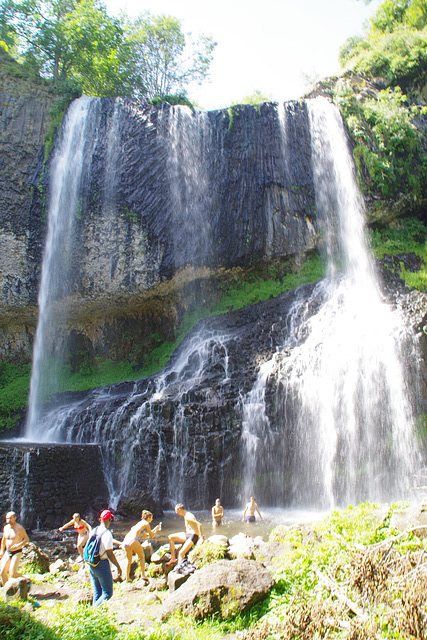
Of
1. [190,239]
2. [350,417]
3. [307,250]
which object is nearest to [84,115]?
[190,239]

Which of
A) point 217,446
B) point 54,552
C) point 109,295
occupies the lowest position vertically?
point 54,552

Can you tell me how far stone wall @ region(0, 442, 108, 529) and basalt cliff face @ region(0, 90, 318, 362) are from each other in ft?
29.1

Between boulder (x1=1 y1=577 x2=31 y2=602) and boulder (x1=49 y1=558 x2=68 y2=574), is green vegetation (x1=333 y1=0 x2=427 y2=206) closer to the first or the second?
boulder (x1=49 y1=558 x2=68 y2=574)

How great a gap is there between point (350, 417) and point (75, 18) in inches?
959

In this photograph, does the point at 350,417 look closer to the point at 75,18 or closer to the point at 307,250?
the point at 307,250

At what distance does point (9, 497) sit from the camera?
35.1 ft

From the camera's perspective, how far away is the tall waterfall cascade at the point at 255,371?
38.6 ft

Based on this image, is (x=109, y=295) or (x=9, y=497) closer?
(x=9, y=497)

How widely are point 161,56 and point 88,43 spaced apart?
6.92 metres

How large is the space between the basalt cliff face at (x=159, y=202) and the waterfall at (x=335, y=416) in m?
6.13

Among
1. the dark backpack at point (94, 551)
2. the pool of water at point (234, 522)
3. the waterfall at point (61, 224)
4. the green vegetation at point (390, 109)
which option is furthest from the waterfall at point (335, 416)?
the waterfall at point (61, 224)

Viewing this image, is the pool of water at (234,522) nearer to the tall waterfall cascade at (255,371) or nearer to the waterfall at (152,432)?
the tall waterfall cascade at (255,371)

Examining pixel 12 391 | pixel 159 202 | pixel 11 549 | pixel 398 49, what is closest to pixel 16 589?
pixel 11 549

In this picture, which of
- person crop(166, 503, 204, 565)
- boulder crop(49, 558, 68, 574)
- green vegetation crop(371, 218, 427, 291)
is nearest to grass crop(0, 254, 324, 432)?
green vegetation crop(371, 218, 427, 291)
